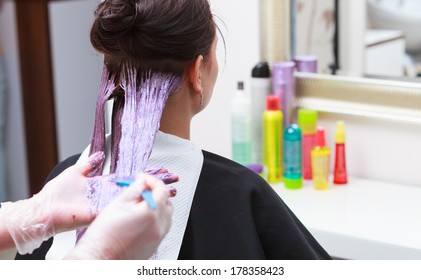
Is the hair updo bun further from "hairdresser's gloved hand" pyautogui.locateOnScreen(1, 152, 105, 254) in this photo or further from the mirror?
the mirror

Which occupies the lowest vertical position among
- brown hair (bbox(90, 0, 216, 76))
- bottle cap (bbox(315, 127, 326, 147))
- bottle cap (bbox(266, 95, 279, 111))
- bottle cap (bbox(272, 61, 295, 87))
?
bottle cap (bbox(315, 127, 326, 147))

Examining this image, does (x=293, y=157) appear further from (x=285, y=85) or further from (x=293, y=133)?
(x=285, y=85)

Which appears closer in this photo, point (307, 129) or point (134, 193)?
point (134, 193)

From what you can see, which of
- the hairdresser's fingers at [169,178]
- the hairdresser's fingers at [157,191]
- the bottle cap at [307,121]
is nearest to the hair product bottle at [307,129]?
the bottle cap at [307,121]

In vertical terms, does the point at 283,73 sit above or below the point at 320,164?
above

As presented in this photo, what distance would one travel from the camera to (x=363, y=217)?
186 cm

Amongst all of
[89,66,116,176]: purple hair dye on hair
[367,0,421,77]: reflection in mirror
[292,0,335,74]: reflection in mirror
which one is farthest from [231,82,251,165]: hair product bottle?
[89,66,116,176]: purple hair dye on hair

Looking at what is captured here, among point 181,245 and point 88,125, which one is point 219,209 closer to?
point 181,245

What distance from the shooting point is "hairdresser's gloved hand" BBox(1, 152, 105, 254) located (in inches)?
48.1

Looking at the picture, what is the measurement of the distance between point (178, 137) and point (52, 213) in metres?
0.33

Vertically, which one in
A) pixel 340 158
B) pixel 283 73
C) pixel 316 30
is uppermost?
pixel 316 30

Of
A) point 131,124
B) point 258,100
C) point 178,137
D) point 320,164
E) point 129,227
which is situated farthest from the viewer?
point 258,100

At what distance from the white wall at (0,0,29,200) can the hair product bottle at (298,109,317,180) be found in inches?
58.0

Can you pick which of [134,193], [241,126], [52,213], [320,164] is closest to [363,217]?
[320,164]
